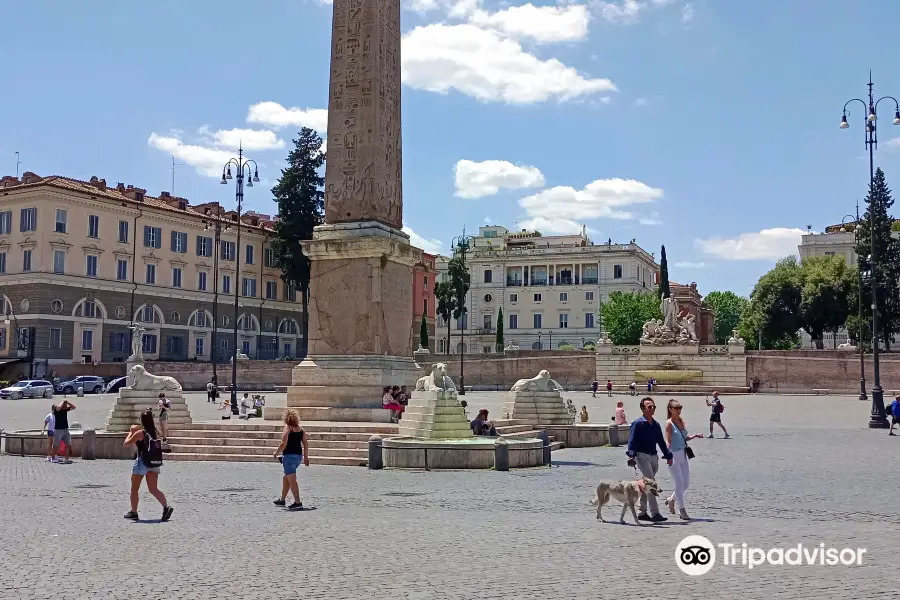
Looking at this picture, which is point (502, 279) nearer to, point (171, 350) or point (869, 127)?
point (171, 350)

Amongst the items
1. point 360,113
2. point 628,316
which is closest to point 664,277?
point 628,316

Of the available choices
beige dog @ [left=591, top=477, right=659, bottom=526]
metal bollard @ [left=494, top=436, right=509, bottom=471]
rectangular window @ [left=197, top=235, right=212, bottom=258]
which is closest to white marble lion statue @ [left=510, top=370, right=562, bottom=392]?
metal bollard @ [left=494, top=436, right=509, bottom=471]

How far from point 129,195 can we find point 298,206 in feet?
34.5

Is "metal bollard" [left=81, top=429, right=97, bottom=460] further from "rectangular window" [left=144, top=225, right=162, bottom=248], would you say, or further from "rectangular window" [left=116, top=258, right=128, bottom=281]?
"rectangular window" [left=144, top=225, right=162, bottom=248]

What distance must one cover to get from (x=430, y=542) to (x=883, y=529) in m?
4.49

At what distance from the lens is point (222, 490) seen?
41.0 ft

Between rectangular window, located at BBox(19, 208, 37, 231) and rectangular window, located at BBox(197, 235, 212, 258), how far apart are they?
480 inches

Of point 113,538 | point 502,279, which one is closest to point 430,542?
point 113,538

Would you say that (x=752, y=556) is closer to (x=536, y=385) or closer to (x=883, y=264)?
(x=536, y=385)

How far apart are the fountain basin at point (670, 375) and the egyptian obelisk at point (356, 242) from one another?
125ft

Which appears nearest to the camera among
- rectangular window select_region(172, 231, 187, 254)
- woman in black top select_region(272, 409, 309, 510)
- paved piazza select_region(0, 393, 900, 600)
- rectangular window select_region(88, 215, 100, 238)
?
paved piazza select_region(0, 393, 900, 600)

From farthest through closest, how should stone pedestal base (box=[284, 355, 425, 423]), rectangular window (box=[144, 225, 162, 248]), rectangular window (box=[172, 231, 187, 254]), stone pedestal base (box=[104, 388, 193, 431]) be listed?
rectangular window (box=[172, 231, 187, 254]) < rectangular window (box=[144, 225, 162, 248]) < stone pedestal base (box=[284, 355, 425, 423]) < stone pedestal base (box=[104, 388, 193, 431])

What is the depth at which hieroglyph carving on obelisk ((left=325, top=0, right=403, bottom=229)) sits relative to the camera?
760 inches

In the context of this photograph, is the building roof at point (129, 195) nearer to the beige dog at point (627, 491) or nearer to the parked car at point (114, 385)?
the parked car at point (114, 385)
